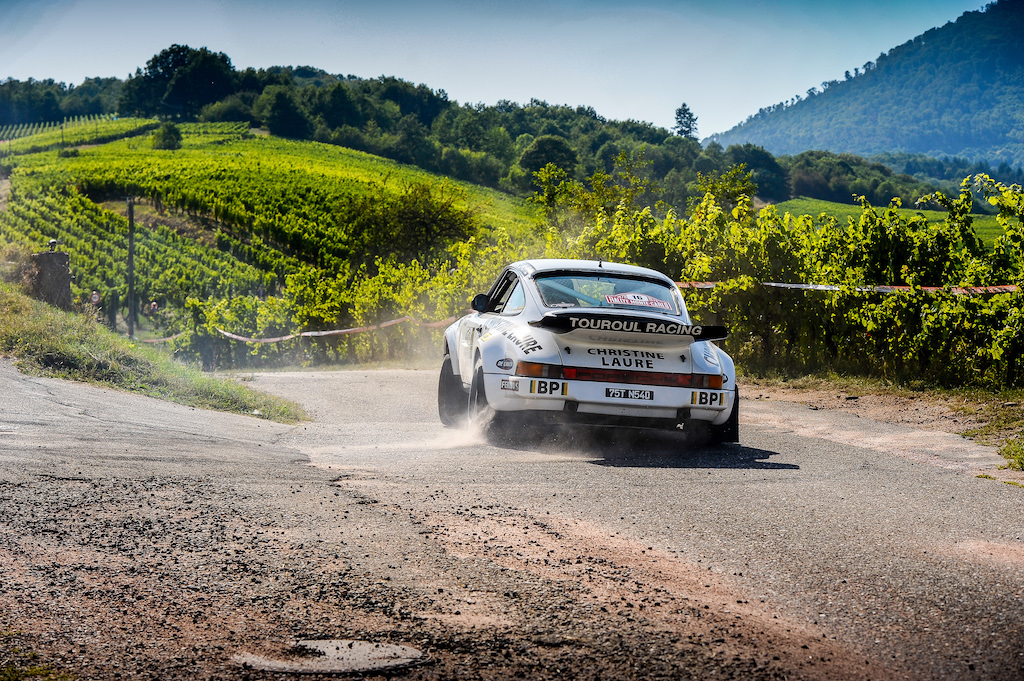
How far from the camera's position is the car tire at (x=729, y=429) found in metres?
8.80

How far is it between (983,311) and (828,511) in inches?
263

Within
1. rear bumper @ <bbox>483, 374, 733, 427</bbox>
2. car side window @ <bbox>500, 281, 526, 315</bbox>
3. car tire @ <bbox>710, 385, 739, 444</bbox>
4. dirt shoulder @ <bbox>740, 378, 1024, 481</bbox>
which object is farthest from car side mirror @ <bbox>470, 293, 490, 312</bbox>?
dirt shoulder @ <bbox>740, 378, 1024, 481</bbox>

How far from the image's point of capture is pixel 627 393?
27.1 feet

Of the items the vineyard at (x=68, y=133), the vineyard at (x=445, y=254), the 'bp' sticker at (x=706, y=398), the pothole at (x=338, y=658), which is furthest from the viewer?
the vineyard at (x=68, y=133)

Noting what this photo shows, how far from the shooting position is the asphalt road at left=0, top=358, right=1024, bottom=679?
3.66 m

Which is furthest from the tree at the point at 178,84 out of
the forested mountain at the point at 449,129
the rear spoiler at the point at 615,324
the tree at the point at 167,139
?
the rear spoiler at the point at 615,324

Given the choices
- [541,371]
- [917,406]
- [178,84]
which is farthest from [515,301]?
[178,84]

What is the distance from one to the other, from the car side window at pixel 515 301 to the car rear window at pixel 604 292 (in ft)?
0.74

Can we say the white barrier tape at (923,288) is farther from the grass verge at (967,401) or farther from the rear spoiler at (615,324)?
the rear spoiler at (615,324)

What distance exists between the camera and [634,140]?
149375 millimetres

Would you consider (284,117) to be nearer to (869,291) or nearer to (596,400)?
(869,291)

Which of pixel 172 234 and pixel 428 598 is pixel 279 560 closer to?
pixel 428 598

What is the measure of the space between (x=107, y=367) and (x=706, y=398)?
7.92 meters

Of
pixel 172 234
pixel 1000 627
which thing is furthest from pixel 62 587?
pixel 172 234
